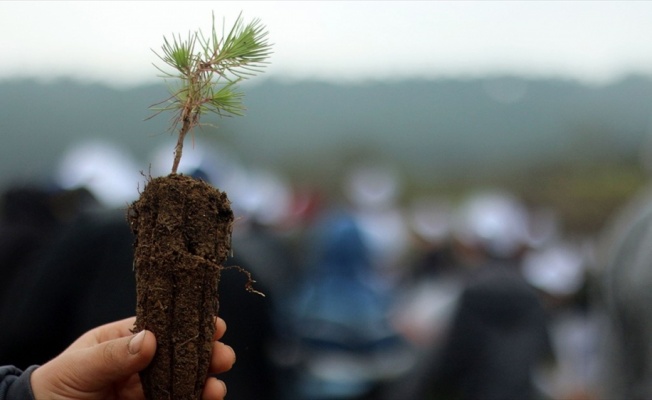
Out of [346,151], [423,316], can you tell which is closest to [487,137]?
[346,151]

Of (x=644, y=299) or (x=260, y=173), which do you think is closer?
(x=644, y=299)

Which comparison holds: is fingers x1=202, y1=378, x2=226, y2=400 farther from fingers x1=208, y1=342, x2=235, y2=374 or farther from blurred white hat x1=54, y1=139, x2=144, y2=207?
blurred white hat x1=54, y1=139, x2=144, y2=207

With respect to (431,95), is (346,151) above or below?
below

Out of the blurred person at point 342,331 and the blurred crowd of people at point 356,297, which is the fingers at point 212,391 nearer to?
the blurred crowd of people at point 356,297

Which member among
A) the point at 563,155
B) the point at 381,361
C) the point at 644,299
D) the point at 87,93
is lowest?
the point at 381,361

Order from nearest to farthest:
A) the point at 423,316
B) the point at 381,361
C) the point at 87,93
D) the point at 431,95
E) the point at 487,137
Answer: the point at 381,361 < the point at 423,316 < the point at 87,93 < the point at 431,95 < the point at 487,137

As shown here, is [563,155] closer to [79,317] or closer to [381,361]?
[381,361]

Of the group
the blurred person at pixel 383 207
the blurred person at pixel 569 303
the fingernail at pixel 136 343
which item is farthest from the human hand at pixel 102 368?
the blurred person at pixel 383 207
